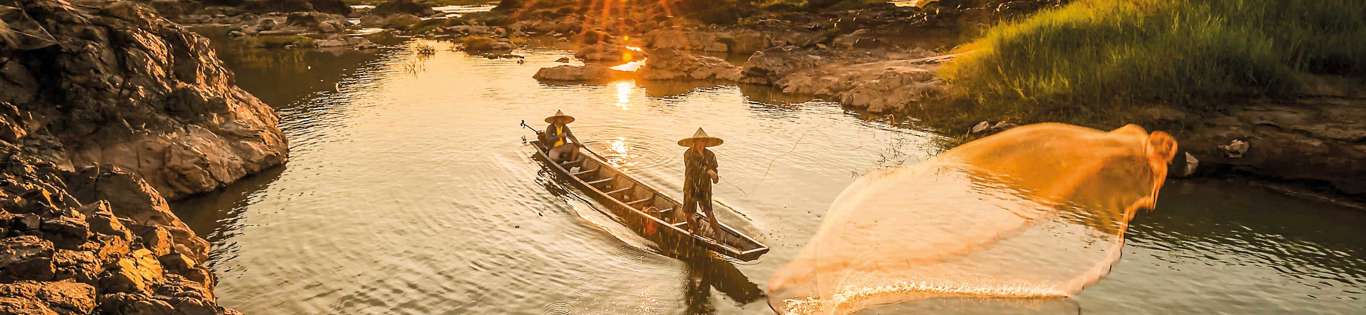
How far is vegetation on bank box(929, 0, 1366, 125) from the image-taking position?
2228cm

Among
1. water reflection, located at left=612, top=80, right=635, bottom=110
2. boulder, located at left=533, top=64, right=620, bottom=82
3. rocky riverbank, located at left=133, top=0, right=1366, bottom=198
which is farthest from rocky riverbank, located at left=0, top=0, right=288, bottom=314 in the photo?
rocky riverbank, located at left=133, top=0, right=1366, bottom=198

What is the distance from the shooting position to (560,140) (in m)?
22.0

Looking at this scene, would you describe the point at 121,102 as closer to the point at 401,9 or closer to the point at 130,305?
the point at 130,305

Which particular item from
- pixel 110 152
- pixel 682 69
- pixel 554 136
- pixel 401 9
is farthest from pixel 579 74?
pixel 401 9

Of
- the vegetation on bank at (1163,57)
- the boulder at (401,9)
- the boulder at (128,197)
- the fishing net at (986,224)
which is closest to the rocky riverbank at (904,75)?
the vegetation on bank at (1163,57)

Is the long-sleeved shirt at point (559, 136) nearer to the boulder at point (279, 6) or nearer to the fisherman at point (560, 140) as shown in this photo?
the fisherman at point (560, 140)

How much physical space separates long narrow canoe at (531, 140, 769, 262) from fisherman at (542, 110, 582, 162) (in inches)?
12.9

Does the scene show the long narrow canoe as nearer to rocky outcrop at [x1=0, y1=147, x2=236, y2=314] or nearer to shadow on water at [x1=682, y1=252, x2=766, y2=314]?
shadow on water at [x1=682, y1=252, x2=766, y2=314]

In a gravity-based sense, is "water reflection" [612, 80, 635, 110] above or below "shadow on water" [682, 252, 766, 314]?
below

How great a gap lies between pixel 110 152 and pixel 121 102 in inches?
59.1

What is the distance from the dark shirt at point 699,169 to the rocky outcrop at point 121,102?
12.7m

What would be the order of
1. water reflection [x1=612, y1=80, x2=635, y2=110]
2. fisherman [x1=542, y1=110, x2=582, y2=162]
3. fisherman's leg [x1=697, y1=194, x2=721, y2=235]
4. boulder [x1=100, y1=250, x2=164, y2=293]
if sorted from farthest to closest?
1. water reflection [x1=612, y1=80, x2=635, y2=110]
2. fisherman [x1=542, y1=110, x2=582, y2=162]
3. fisherman's leg [x1=697, y1=194, x2=721, y2=235]
4. boulder [x1=100, y1=250, x2=164, y2=293]

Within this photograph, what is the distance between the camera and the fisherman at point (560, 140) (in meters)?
21.7

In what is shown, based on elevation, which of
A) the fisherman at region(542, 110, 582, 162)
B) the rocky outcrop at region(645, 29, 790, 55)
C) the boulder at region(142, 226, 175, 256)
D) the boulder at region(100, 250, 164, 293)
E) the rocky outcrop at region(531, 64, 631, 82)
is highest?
the boulder at region(100, 250, 164, 293)
